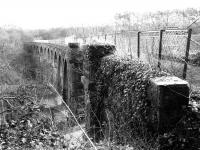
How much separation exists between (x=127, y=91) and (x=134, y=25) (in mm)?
9251

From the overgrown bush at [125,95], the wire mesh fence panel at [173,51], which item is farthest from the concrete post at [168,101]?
the wire mesh fence panel at [173,51]

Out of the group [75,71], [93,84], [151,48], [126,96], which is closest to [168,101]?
[126,96]

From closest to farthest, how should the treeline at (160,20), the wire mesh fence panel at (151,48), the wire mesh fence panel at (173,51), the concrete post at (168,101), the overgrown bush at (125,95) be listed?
the concrete post at (168,101) < the overgrown bush at (125,95) < the wire mesh fence panel at (173,51) < the wire mesh fence panel at (151,48) < the treeline at (160,20)

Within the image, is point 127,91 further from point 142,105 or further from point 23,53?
point 23,53

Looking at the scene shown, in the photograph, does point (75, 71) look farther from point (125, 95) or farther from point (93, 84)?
point (125, 95)

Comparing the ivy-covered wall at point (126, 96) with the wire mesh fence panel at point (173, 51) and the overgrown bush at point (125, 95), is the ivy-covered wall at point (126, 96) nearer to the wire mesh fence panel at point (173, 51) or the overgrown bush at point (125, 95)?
the overgrown bush at point (125, 95)

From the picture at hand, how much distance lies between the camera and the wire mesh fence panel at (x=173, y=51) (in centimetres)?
739

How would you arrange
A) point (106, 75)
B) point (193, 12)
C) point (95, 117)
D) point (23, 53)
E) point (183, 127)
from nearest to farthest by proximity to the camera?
1. point (183, 127)
2. point (106, 75)
3. point (95, 117)
4. point (193, 12)
5. point (23, 53)

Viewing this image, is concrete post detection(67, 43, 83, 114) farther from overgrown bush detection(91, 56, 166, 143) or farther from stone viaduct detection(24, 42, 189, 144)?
overgrown bush detection(91, 56, 166, 143)

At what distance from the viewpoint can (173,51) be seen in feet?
25.3

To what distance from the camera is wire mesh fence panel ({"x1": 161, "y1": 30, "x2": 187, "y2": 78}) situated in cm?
739

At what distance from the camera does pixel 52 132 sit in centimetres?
658

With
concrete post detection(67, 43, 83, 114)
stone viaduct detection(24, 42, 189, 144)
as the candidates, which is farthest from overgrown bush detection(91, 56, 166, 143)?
concrete post detection(67, 43, 83, 114)

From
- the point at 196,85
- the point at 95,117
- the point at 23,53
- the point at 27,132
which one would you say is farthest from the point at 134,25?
the point at 23,53
